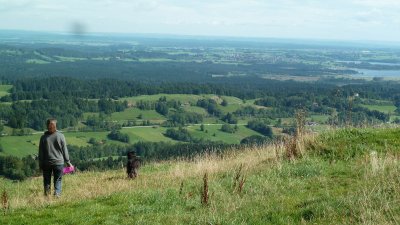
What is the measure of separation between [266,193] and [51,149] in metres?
5.23

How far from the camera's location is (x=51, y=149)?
10656 mm

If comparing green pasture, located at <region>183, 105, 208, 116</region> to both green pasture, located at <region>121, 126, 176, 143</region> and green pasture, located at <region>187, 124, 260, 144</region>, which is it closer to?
green pasture, located at <region>187, 124, 260, 144</region>

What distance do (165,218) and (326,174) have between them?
420 centimetres

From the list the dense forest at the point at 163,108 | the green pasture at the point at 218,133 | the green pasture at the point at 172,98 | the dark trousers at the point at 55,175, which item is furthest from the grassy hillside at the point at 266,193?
the green pasture at the point at 172,98

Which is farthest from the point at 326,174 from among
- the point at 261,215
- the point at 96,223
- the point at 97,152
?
the point at 97,152

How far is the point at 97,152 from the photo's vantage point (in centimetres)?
6047

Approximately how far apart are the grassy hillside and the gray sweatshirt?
2.99ft

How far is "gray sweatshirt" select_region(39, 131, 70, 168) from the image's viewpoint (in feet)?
34.9

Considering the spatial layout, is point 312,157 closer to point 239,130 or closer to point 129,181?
point 129,181

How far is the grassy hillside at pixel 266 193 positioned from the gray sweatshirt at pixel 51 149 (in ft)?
2.99

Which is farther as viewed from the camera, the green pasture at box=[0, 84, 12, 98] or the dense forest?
the green pasture at box=[0, 84, 12, 98]

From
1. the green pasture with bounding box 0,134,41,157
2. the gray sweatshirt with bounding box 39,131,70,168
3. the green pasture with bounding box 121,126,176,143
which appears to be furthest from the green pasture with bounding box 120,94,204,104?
the gray sweatshirt with bounding box 39,131,70,168

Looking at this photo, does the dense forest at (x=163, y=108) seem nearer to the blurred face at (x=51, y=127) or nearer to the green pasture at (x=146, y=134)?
the green pasture at (x=146, y=134)

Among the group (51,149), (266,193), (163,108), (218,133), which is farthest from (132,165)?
(163,108)
